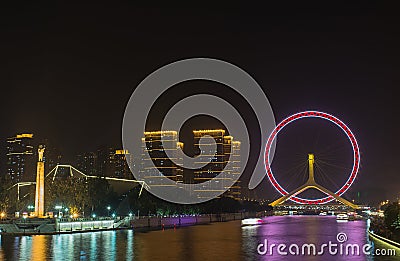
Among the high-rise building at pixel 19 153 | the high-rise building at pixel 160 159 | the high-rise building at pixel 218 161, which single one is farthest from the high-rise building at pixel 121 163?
the high-rise building at pixel 19 153

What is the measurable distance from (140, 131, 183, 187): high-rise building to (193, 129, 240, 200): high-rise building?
8.54m

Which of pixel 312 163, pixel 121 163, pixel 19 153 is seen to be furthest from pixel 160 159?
pixel 312 163

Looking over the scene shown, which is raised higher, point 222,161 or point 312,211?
point 222,161

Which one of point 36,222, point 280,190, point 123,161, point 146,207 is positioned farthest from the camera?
point 123,161

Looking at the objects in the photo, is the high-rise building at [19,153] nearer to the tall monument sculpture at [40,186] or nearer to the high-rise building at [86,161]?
the high-rise building at [86,161]

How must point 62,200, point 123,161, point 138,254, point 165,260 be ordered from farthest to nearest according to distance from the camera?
point 123,161 → point 62,200 → point 138,254 → point 165,260

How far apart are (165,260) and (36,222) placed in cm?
2398

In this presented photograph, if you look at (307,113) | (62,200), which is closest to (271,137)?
(307,113)

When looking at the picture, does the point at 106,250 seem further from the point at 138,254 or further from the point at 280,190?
the point at 280,190

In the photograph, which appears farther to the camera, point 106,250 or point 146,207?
point 146,207

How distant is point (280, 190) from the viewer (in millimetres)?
95625

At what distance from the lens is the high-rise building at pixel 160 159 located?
141 meters

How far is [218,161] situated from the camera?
524ft

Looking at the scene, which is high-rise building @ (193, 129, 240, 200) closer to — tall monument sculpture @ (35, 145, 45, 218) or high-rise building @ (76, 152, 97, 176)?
high-rise building @ (76, 152, 97, 176)
